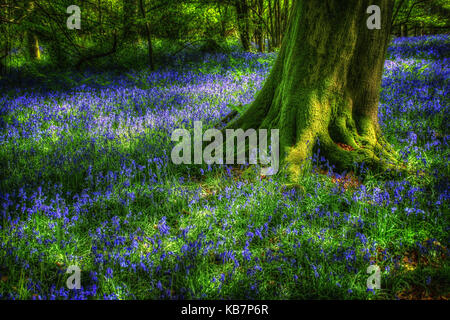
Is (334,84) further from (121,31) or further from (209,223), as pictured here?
(121,31)

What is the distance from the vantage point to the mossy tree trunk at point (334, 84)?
11.2 ft

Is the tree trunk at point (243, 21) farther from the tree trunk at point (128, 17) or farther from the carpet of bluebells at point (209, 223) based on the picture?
the carpet of bluebells at point (209, 223)

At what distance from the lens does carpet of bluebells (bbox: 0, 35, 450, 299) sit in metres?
2.13

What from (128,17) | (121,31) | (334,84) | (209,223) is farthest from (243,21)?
(209,223)

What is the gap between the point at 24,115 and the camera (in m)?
6.17

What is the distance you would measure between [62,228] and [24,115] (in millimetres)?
4597

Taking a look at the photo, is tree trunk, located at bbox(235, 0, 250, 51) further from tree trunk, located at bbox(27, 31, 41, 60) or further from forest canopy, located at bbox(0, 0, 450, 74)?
tree trunk, located at bbox(27, 31, 41, 60)

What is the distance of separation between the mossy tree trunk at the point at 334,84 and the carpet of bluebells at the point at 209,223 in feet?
1.15

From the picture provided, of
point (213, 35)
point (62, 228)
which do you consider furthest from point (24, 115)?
point (213, 35)

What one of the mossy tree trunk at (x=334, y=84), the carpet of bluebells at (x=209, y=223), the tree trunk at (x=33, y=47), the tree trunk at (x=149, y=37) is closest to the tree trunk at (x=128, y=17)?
Result: the tree trunk at (x=149, y=37)

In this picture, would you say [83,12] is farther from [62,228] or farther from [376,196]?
[376,196]

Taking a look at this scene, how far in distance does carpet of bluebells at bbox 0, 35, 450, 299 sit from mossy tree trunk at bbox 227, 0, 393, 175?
35 centimetres

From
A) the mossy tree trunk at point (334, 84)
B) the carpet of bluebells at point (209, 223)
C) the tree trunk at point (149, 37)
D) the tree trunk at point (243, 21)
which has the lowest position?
the carpet of bluebells at point (209, 223)

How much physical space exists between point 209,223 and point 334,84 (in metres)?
2.20
